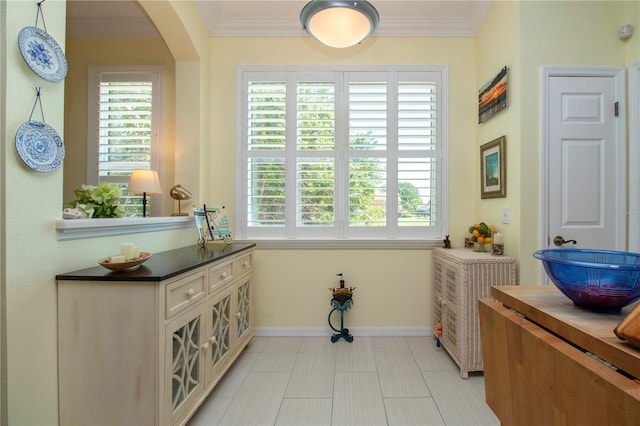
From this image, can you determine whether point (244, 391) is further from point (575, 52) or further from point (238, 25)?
point (575, 52)

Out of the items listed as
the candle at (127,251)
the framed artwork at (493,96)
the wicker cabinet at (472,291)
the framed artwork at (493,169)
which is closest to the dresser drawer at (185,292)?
the candle at (127,251)

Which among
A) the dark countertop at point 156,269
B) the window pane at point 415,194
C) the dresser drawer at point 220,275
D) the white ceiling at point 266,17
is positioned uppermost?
the white ceiling at point 266,17

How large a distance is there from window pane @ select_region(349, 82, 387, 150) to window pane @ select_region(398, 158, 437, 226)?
0.32 m

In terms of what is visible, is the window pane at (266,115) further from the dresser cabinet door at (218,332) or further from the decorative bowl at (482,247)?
the decorative bowl at (482,247)

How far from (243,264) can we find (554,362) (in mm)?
1993

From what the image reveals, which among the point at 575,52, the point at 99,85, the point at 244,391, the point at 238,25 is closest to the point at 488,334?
the point at 244,391

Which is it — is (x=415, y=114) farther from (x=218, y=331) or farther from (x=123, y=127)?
(x=123, y=127)

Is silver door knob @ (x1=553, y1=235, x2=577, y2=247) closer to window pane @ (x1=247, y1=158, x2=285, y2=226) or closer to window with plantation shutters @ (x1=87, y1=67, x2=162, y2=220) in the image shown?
window pane @ (x1=247, y1=158, x2=285, y2=226)

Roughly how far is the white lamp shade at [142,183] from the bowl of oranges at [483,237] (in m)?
2.70

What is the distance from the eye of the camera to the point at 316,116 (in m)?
2.70

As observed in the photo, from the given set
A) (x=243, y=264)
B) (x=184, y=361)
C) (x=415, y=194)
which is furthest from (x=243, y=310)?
(x=415, y=194)

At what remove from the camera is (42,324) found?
1.20 metres

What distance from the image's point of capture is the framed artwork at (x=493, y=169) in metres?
2.20

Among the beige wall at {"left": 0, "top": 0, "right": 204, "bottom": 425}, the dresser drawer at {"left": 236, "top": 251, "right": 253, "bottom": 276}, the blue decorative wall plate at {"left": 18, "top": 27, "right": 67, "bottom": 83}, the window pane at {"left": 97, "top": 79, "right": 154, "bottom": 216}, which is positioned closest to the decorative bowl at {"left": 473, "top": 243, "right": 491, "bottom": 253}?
the dresser drawer at {"left": 236, "top": 251, "right": 253, "bottom": 276}
